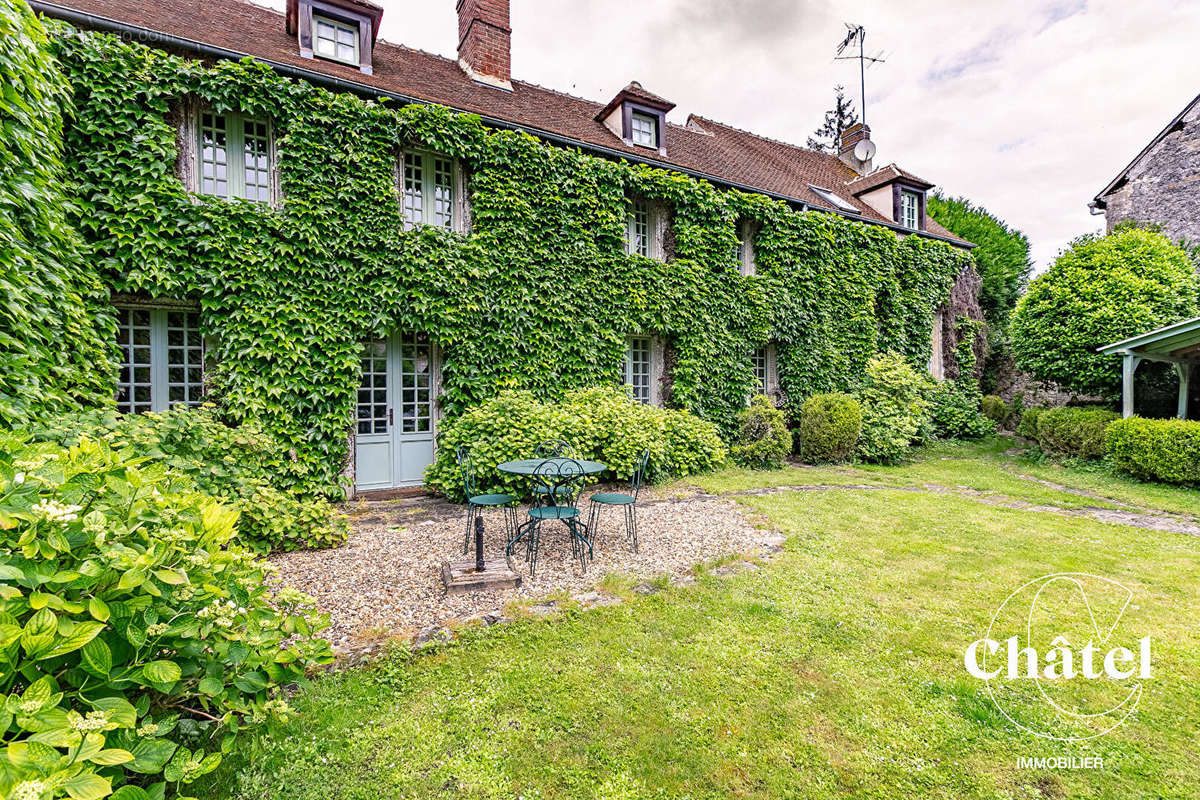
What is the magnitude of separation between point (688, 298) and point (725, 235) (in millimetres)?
1736

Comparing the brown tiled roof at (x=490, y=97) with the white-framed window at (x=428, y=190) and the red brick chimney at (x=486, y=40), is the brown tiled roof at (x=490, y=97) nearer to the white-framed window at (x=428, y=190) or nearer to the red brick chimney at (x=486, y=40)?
the red brick chimney at (x=486, y=40)

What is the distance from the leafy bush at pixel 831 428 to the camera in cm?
1073

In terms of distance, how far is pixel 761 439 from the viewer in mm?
10352

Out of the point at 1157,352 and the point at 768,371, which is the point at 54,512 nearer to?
the point at 768,371

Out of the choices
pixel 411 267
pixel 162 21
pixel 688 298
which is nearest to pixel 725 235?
pixel 688 298

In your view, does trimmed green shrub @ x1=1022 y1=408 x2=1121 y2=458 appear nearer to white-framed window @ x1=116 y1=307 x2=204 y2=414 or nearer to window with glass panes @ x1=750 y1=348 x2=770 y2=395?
window with glass panes @ x1=750 y1=348 x2=770 y2=395

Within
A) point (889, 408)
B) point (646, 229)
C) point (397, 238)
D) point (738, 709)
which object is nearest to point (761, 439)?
point (889, 408)

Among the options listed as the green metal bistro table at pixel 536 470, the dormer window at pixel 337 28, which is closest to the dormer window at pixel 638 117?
the dormer window at pixel 337 28

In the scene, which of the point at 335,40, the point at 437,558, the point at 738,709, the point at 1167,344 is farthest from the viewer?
the point at 1167,344

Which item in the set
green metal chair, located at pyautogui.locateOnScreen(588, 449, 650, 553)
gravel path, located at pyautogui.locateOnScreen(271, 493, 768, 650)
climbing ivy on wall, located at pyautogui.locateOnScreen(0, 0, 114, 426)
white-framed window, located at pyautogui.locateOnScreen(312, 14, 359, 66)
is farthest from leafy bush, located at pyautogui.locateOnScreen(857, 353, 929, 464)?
climbing ivy on wall, located at pyautogui.locateOnScreen(0, 0, 114, 426)

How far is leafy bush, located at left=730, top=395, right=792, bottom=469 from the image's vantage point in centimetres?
1025

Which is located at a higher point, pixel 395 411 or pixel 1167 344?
pixel 1167 344

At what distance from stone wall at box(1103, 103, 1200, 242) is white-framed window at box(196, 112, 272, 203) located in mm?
21715

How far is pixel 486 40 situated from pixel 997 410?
671 inches
